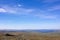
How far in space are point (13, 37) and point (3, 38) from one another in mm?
2095

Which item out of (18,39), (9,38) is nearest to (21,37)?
(18,39)


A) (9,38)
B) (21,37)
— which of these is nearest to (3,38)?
(9,38)

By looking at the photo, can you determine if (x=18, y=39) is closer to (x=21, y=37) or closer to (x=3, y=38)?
(x=21, y=37)

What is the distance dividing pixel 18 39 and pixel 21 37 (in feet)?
2.21

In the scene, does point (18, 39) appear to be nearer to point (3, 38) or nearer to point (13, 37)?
point (13, 37)

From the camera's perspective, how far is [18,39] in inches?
966

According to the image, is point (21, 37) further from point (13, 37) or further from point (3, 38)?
point (3, 38)

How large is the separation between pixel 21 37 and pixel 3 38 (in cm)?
334

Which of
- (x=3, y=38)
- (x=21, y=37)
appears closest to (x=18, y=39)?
(x=21, y=37)

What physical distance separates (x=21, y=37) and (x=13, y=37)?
1.53 m

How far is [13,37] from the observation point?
24734 mm

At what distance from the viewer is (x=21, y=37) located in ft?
80.5

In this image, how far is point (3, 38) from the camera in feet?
76.8

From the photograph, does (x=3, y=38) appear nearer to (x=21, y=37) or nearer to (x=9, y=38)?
(x=9, y=38)
